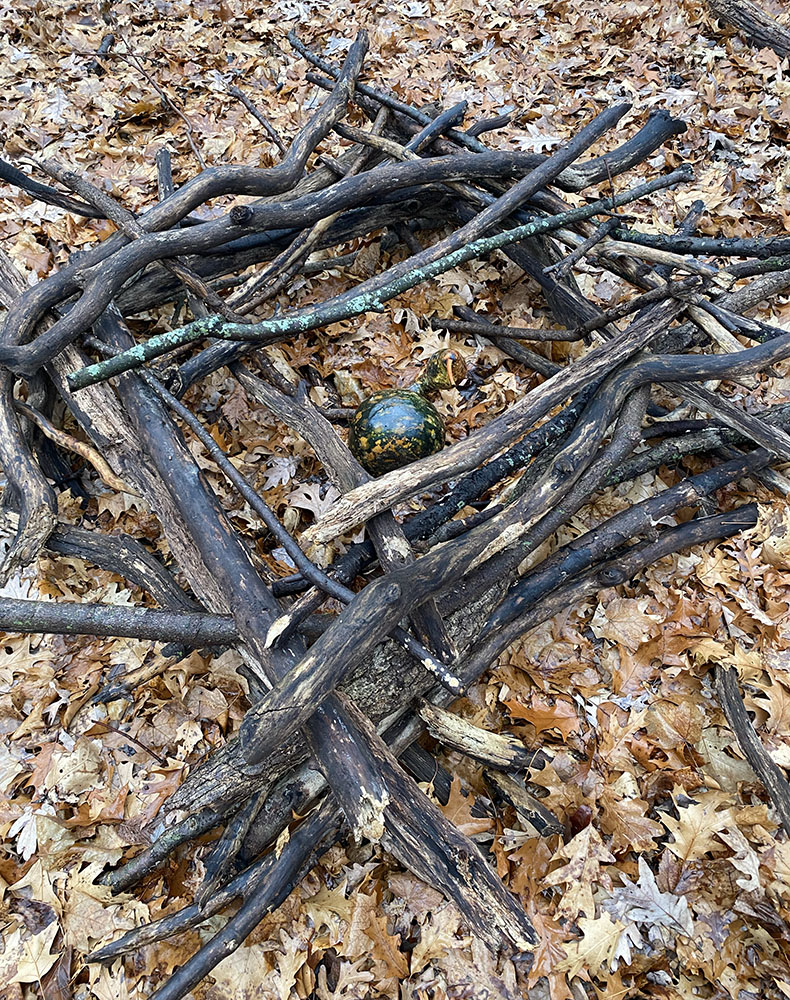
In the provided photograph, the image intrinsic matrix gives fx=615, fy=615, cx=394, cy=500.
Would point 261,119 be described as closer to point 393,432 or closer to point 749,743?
point 393,432

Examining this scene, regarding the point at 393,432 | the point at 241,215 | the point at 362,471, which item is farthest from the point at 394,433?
the point at 241,215

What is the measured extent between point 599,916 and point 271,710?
152cm

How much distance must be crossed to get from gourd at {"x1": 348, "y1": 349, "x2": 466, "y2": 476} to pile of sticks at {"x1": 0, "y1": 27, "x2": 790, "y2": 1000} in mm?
294

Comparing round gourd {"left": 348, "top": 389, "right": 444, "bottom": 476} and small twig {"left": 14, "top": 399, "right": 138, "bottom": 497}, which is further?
round gourd {"left": 348, "top": 389, "right": 444, "bottom": 476}

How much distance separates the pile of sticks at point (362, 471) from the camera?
2.31 metres

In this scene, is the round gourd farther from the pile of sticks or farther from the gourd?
the pile of sticks

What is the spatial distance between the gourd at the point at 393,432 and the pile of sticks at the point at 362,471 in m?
0.29

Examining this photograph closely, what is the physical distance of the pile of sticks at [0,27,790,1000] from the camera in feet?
7.58

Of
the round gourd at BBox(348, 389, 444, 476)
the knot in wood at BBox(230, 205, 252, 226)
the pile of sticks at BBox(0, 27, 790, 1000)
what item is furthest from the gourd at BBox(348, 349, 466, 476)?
the knot in wood at BBox(230, 205, 252, 226)

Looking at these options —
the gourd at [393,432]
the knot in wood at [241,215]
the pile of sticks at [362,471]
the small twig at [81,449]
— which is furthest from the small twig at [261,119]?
the small twig at [81,449]

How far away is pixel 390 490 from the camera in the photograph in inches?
101

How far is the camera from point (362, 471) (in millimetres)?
2857

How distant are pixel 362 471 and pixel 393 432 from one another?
0.42m

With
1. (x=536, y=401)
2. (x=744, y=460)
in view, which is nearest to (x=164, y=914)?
(x=536, y=401)
